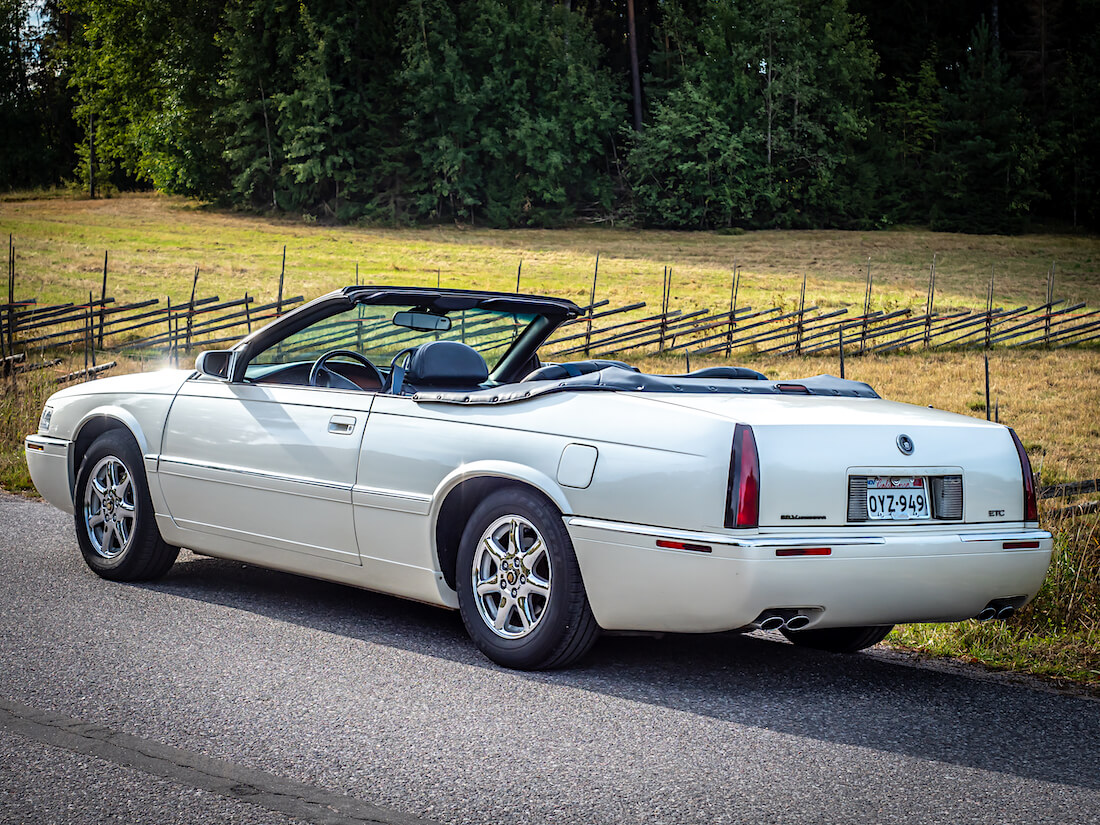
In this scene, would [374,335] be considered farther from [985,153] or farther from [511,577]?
[985,153]

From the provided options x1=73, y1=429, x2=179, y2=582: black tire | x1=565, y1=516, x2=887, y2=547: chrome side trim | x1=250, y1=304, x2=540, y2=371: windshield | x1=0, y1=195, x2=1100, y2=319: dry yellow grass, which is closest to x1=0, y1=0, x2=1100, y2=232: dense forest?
x1=0, y1=195, x2=1100, y2=319: dry yellow grass

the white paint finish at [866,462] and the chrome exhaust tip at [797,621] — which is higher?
the white paint finish at [866,462]

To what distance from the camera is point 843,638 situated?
17.7 ft

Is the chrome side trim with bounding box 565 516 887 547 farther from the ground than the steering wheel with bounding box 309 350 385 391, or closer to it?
closer to it

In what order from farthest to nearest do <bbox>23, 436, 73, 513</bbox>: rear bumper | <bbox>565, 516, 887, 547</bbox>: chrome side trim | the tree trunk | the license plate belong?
the tree trunk → <bbox>23, 436, 73, 513</bbox>: rear bumper → the license plate → <bbox>565, 516, 887, 547</bbox>: chrome side trim

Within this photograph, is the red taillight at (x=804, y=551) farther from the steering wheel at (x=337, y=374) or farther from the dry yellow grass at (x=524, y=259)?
the dry yellow grass at (x=524, y=259)

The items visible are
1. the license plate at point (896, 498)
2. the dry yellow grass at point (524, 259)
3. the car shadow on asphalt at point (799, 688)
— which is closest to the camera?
the car shadow on asphalt at point (799, 688)

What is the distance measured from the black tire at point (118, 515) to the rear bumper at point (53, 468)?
133 millimetres

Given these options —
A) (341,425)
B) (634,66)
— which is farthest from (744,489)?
(634,66)

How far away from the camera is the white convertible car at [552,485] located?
14.5ft

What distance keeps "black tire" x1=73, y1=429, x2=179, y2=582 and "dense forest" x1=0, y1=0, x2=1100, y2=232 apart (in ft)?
186

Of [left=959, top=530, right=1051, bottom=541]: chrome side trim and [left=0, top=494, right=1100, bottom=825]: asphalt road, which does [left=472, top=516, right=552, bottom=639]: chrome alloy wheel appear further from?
[left=959, top=530, right=1051, bottom=541]: chrome side trim

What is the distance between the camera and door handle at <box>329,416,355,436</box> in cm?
548

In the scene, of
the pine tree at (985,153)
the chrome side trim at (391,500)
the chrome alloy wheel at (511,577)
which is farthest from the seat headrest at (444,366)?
the pine tree at (985,153)
